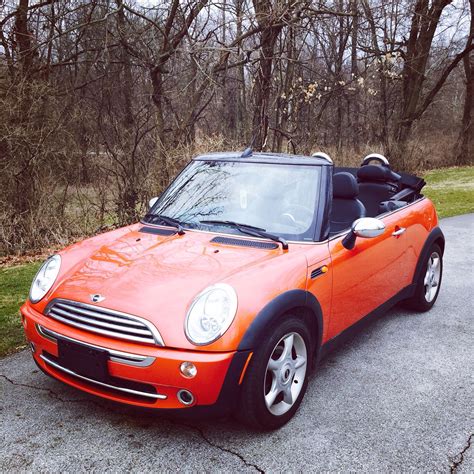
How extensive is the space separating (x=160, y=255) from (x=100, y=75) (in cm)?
1041

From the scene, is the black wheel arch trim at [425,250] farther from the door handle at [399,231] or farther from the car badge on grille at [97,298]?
the car badge on grille at [97,298]

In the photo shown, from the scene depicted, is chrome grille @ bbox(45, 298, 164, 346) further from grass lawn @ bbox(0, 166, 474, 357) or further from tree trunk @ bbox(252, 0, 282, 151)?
tree trunk @ bbox(252, 0, 282, 151)

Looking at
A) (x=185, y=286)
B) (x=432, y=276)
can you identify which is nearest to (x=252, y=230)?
(x=185, y=286)

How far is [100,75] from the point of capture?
40.5ft

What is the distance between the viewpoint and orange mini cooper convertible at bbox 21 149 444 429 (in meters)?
2.61

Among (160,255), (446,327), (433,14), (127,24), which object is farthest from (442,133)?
(160,255)

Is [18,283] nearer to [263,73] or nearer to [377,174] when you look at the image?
[377,174]

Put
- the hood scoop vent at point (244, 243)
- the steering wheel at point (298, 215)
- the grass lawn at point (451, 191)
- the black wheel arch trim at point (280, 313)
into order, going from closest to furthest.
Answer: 1. the black wheel arch trim at point (280, 313)
2. the hood scoop vent at point (244, 243)
3. the steering wheel at point (298, 215)
4. the grass lawn at point (451, 191)

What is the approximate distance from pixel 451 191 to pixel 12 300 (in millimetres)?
13708

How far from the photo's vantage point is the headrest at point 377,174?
5551 mm

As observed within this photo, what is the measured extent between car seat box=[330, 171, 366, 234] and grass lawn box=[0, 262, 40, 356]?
2.86m

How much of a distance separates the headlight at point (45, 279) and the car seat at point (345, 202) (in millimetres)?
2122

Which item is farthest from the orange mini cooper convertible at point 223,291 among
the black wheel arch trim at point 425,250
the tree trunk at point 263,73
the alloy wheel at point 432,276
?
the tree trunk at point 263,73

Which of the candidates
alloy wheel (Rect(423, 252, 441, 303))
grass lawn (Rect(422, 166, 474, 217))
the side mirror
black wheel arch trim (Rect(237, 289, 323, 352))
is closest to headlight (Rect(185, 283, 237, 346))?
black wheel arch trim (Rect(237, 289, 323, 352))
